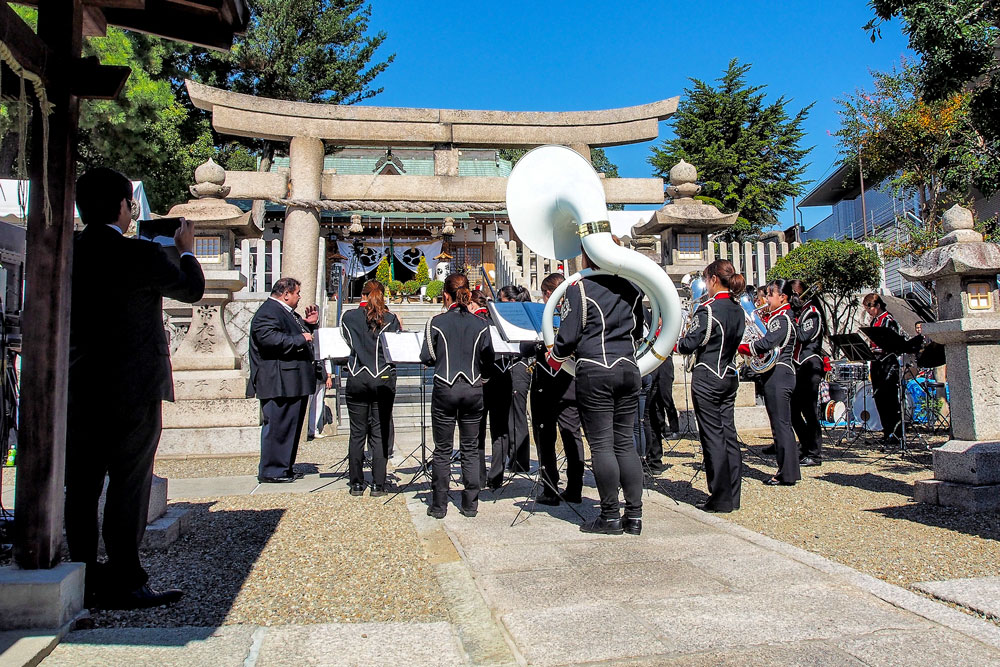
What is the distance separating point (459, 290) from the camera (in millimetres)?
5309

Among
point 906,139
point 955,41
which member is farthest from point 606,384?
point 906,139

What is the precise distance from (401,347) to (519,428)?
1.69 meters

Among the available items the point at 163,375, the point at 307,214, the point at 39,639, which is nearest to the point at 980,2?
the point at 163,375

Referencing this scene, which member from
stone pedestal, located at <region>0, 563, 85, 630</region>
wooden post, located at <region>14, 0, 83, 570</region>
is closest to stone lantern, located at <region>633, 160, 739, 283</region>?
wooden post, located at <region>14, 0, 83, 570</region>

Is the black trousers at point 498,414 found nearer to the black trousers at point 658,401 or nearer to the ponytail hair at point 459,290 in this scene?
the ponytail hair at point 459,290

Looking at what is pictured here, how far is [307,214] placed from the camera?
1270cm

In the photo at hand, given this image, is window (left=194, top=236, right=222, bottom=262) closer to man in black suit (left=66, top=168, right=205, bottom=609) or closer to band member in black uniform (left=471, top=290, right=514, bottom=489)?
band member in black uniform (left=471, top=290, right=514, bottom=489)

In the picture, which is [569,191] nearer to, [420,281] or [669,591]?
[669,591]

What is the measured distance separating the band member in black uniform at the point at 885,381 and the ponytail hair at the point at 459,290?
19.1 feet

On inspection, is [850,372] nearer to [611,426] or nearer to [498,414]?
[498,414]

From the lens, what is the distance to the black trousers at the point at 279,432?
6535mm

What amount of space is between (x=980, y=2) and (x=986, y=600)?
5.33 m

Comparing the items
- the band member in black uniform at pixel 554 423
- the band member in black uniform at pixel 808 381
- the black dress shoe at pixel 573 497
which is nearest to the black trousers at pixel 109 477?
the band member in black uniform at pixel 554 423

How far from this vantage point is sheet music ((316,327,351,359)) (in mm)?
6114
